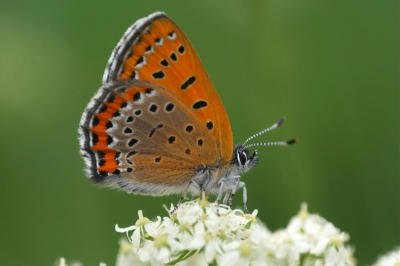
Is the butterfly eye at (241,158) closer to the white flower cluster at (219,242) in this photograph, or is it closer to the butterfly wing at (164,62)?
the butterfly wing at (164,62)

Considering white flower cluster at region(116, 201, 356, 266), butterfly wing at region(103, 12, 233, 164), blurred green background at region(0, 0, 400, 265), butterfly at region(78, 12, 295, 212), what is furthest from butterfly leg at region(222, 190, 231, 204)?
blurred green background at region(0, 0, 400, 265)

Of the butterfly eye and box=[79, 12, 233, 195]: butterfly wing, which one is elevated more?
box=[79, 12, 233, 195]: butterfly wing

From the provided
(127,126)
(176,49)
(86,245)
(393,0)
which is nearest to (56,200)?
(86,245)

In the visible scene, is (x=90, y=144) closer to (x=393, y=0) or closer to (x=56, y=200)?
(x=56, y=200)

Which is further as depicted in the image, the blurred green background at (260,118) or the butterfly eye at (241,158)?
the blurred green background at (260,118)

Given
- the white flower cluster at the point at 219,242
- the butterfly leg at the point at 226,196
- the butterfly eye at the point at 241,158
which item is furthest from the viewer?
the butterfly eye at the point at 241,158

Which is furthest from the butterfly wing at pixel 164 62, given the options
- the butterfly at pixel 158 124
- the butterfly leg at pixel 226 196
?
the butterfly leg at pixel 226 196

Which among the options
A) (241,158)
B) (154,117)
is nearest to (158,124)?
(154,117)

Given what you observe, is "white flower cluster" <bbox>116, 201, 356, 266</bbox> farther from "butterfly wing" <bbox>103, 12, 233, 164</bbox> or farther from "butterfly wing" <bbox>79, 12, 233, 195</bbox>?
"butterfly wing" <bbox>103, 12, 233, 164</bbox>
